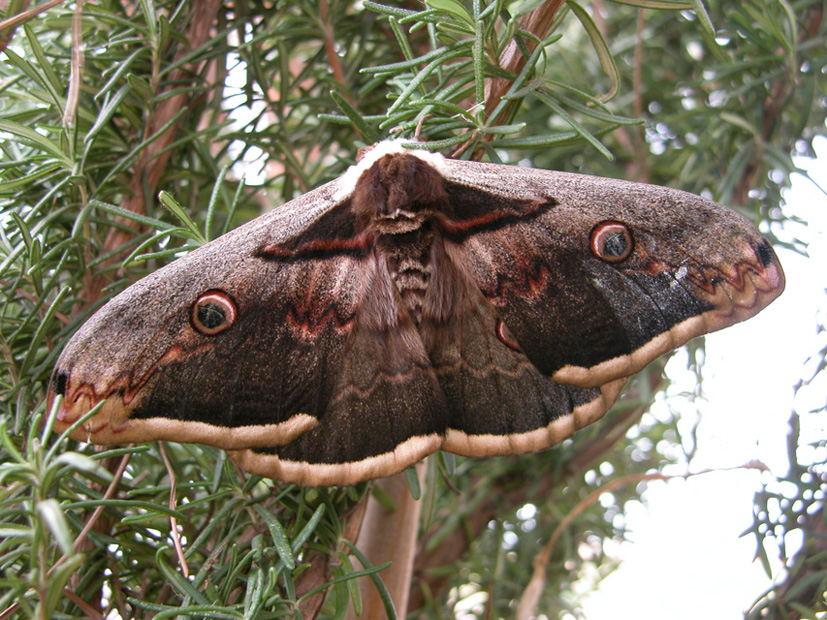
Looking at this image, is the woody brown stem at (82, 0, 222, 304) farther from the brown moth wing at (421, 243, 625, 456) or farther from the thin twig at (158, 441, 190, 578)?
the brown moth wing at (421, 243, 625, 456)

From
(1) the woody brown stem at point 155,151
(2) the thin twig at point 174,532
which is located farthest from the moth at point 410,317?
(1) the woody brown stem at point 155,151

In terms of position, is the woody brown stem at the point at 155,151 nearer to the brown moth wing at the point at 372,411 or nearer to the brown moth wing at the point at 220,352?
the brown moth wing at the point at 220,352

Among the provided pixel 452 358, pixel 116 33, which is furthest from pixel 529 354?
pixel 116 33

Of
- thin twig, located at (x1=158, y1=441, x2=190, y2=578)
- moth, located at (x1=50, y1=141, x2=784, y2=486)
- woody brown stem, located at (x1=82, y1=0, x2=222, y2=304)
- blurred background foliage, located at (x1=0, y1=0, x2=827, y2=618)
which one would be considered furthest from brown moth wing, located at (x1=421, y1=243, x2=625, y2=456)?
woody brown stem, located at (x1=82, y1=0, x2=222, y2=304)

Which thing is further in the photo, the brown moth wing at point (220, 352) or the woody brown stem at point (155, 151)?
the woody brown stem at point (155, 151)

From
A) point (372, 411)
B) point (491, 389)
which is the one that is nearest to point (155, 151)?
point (372, 411)

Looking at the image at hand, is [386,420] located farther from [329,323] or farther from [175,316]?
[175,316]

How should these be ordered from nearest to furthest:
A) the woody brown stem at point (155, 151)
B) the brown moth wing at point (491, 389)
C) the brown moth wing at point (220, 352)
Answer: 1. the brown moth wing at point (220, 352)
2. the brown moth wing at point (491, 389)
3. the woody brown stem at point (155, 151)

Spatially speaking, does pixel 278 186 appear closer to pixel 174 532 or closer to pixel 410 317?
pixel 410 317
